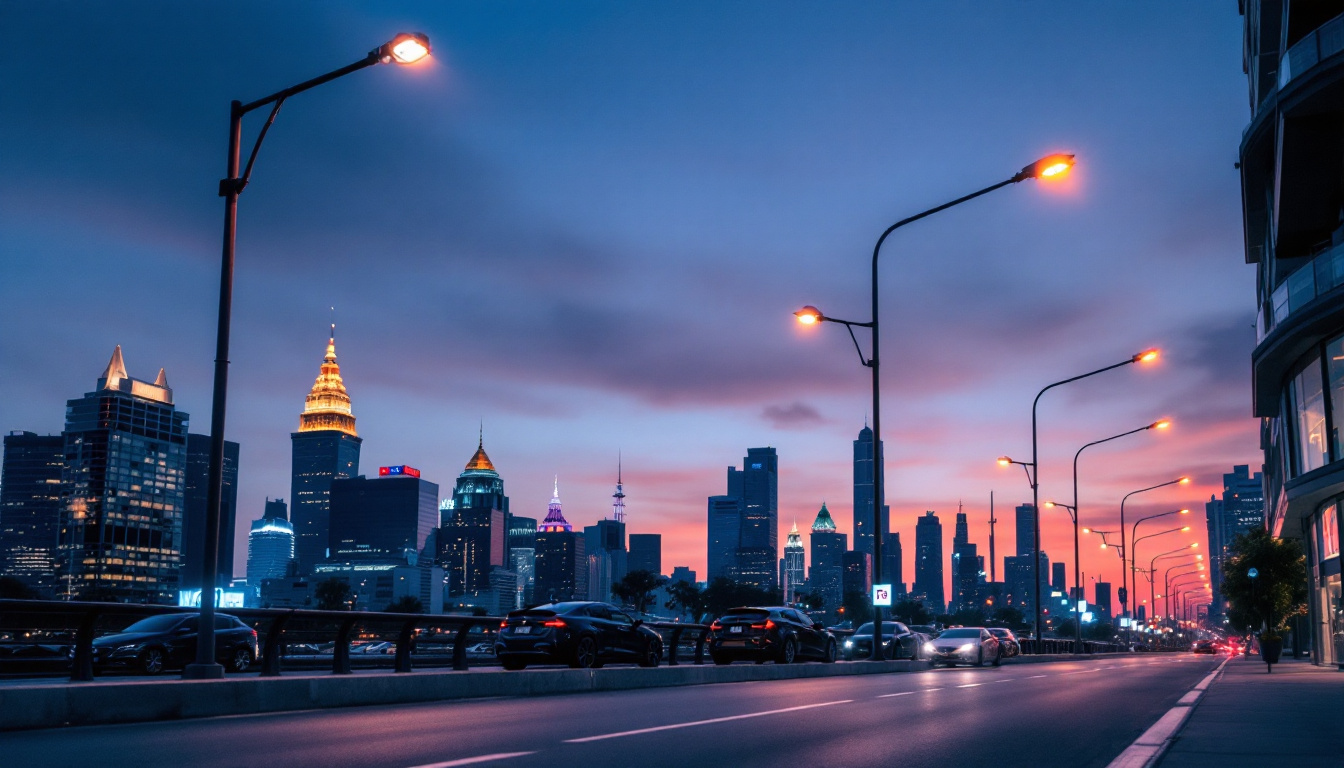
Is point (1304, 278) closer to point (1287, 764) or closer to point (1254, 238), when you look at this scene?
point (1254, 238)

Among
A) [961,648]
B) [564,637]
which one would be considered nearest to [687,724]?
[564,637]

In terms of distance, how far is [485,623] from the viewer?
73.7ft

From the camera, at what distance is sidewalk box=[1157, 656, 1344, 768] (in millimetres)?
9438

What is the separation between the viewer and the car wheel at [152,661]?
76.1 ft

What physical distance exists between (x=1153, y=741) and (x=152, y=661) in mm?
19501

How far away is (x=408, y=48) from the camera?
1462cm

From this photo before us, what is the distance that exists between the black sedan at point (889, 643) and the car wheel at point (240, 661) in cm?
1982

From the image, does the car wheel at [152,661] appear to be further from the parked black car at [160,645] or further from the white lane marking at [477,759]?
the white lane marking at [477,759]

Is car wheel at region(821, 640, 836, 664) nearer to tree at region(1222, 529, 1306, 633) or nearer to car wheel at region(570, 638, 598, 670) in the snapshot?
car wheel at region(570, 638, 598, 670)

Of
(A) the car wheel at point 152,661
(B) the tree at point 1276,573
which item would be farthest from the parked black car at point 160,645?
(B) the tree at point 1276,573

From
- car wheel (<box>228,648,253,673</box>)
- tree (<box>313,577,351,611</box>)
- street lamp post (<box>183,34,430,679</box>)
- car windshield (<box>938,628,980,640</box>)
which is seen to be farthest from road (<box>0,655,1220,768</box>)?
tree (<box>313,577,351,611</box>)

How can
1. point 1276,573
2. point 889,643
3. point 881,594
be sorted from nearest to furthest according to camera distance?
point 881,594, point 889,643, point 1276,573

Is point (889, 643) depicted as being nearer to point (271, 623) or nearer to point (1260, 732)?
point (271, 623)

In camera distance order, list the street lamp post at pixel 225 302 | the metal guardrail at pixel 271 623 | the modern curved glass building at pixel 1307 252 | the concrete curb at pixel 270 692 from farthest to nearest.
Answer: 1. the modern curved glass building at pixel 1307 252
2. the metal guardrail at pixel 271 623
3. the street lamp post at pixel 225 302
4. the concrete curb at pixel 270 692
